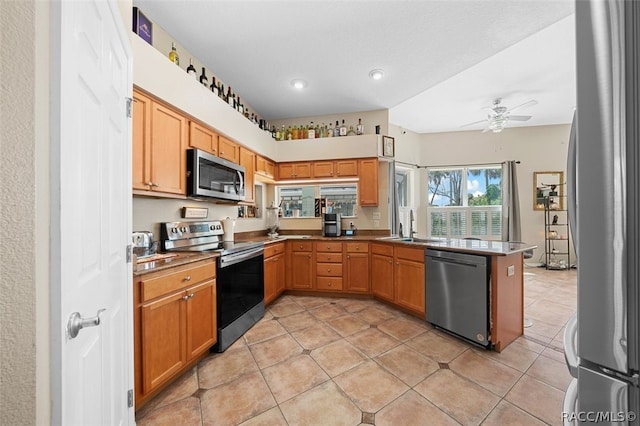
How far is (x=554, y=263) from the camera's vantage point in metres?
5.32

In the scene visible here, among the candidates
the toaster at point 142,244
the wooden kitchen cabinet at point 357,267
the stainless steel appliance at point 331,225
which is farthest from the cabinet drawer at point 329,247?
the toaster at point 142,244

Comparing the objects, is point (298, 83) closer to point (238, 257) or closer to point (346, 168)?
point (346, 168)

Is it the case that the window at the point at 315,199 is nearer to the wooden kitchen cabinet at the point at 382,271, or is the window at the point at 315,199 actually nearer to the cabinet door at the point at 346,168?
the cabinet door at the point at 346,168

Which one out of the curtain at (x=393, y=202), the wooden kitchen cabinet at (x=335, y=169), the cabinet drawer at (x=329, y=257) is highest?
the wooden kitchen cabinet at (x=335, y=169)

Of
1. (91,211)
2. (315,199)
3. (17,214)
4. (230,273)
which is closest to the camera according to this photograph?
(17,214)

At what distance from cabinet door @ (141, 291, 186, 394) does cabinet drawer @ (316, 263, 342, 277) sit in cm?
214

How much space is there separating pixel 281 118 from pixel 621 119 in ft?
14.7

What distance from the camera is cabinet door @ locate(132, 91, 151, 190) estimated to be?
1.80 meters

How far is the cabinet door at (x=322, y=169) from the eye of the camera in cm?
411

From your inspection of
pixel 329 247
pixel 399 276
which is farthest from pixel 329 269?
pixel 399 276

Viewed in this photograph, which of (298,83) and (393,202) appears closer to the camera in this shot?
(298,83)

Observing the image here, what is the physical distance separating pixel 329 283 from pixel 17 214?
3461 mm

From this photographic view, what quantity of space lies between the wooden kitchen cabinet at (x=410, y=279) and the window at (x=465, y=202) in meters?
2.83

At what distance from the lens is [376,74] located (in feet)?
10.2
